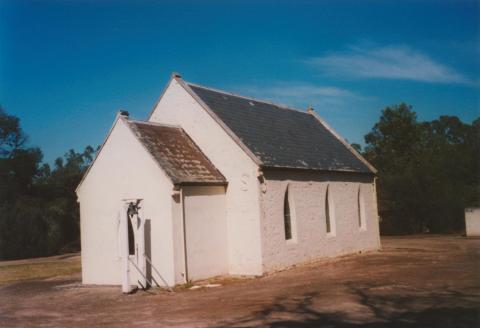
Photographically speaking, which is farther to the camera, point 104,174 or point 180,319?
point 104,174

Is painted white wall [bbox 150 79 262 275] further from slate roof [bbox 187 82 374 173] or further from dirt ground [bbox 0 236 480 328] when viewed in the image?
dirt ground [bbox 0 236 480 328]

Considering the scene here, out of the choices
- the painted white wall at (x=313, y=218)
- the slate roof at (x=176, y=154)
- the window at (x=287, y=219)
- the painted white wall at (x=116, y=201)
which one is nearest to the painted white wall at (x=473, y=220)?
the painted white wall at (x=313, y=218)

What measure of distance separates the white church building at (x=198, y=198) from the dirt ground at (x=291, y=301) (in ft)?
4.01

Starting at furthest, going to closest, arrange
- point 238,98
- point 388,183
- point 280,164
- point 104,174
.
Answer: point 388,183, point 238,98, point 280,164, point 104,174

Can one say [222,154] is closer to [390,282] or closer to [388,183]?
[390,282]

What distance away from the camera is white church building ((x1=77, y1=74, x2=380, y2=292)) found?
58.4 feet

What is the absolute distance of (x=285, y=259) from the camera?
67.5 ft

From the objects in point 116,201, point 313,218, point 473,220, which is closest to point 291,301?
point 116,201

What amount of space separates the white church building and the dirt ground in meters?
1.22

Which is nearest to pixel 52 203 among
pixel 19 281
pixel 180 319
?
pixel 19 281

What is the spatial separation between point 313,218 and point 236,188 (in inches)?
196

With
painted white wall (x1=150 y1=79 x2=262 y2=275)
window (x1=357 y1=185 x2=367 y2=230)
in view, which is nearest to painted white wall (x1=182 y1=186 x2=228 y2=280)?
painted white wall (x1=150 y1=79 x2=262 y2=275)

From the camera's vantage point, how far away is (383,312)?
11469 mm

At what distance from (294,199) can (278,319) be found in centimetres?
1059
